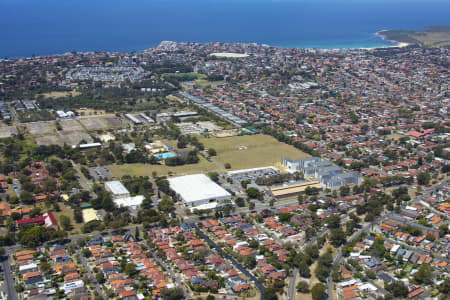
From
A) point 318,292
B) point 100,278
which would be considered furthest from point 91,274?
point 318,292

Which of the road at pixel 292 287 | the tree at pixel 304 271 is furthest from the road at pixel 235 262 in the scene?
the tree at pixel 304 271

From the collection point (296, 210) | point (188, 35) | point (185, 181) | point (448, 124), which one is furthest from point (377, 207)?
point (188, 35)

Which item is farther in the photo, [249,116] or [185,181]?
[249,116]

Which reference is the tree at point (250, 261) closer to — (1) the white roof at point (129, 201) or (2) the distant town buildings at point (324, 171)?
(1) the white roof at point (129, 201)

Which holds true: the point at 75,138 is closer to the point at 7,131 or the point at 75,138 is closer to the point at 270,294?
the point at 7,131

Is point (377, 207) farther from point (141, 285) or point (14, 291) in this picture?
point (14, 291)

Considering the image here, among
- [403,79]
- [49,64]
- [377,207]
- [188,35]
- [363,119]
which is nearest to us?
[377,207]
